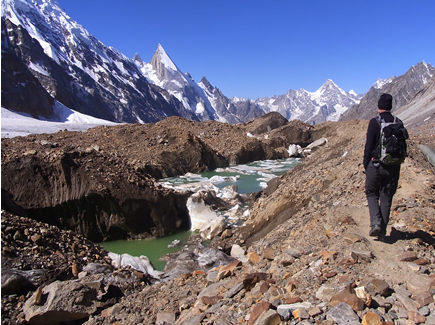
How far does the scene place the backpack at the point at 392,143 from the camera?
3.79 metres

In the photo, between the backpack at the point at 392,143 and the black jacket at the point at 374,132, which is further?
the black jacket at the point at 374,132

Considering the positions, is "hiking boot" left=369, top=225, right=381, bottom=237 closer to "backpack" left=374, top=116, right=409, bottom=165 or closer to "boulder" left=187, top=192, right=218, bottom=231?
"backpack" left=374, top=116, right=409, bottom=165

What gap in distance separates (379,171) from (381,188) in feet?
0.94

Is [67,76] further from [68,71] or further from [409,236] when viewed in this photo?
[409,236]

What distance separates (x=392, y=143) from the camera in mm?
3789

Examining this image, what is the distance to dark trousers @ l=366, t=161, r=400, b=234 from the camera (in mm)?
3975

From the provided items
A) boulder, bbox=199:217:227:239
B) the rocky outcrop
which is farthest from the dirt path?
the rocky outcrop

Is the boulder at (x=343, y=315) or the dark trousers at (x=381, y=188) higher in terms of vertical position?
the dark trousers at (x=381, y=188)

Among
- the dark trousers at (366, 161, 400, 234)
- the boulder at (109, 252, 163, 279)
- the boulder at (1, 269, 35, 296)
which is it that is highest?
the boulder at (1, 269, 35, 296)

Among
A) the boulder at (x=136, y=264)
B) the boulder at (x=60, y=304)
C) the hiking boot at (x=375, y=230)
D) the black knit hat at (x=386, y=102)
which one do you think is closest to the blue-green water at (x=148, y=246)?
the boulder at (x=136, y=264)

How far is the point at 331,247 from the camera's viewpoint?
4.17m

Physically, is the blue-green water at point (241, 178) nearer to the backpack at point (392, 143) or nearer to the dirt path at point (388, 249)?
the dirt path at point (388, 249)

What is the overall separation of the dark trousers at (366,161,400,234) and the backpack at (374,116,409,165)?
5.5 inches

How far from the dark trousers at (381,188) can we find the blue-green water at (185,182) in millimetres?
5148
